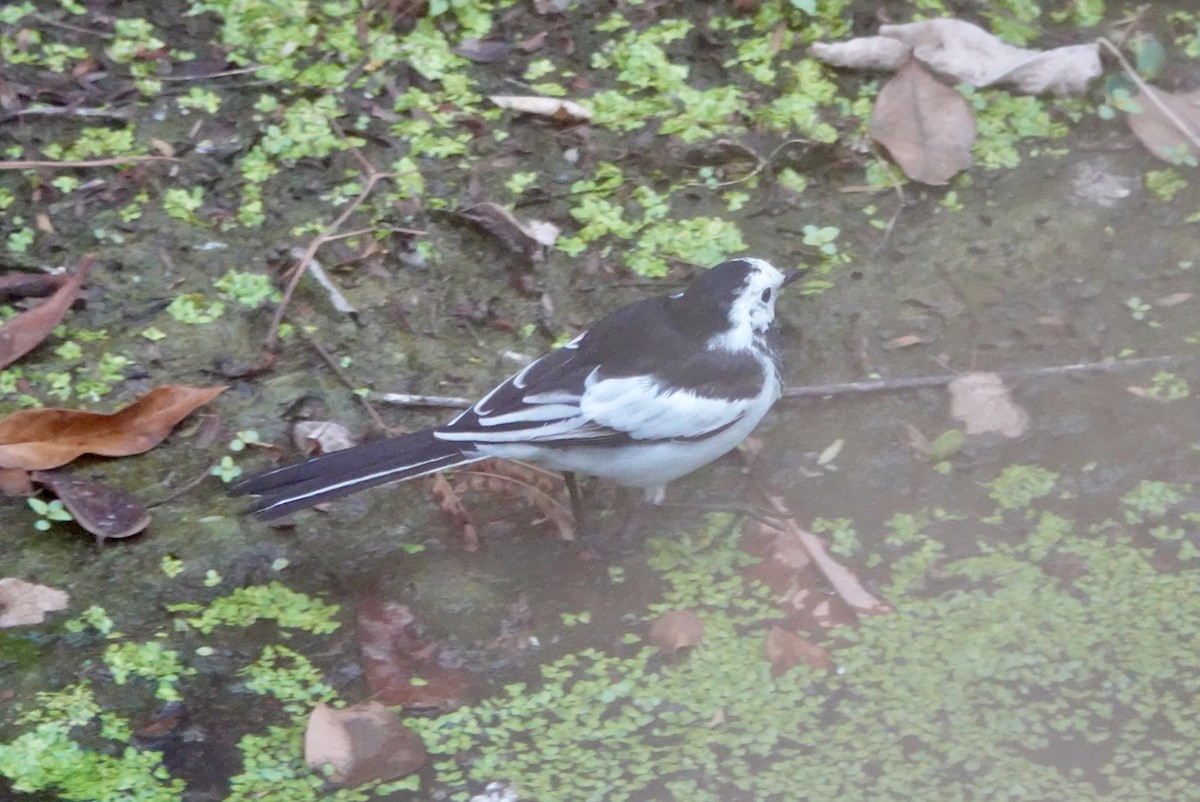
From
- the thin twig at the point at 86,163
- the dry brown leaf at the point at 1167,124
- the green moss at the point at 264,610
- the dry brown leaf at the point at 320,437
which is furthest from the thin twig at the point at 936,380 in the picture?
the thin twig at the point at 86,163

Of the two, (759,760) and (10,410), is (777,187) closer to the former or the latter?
(759,760)

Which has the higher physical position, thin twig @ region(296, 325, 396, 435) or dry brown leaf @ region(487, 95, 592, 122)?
dry brown leaf @ region(487, 95, 592, 122)

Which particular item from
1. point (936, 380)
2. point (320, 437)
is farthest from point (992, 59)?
point (320, 437)

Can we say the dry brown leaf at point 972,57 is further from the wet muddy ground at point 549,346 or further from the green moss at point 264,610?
the green moss at point 264,610

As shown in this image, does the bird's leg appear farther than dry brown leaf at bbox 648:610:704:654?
Yes

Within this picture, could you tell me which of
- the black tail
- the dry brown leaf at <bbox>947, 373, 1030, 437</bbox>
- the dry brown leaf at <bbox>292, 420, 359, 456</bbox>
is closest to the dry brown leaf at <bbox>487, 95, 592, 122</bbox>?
the dry brown leaf at <bbox>292, 420, 359, 456</bbox>

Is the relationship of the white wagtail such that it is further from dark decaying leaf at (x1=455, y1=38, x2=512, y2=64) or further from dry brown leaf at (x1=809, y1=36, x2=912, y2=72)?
dark decaying leaf at (x1=455, y1=38, x2=512, y2=64)

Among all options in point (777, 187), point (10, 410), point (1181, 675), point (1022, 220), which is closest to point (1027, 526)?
point (1181, 675)
